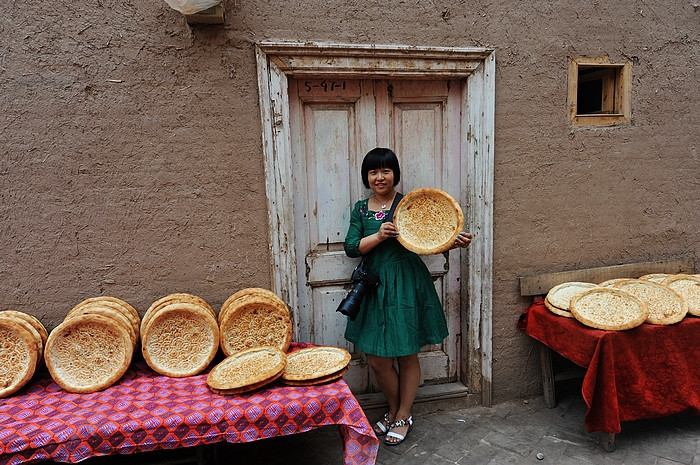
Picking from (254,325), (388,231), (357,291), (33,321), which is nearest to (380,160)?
(388,231)

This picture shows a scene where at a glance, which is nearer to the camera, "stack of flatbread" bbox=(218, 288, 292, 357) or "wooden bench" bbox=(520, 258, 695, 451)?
"stack of flatbread" bbox=(218, 288, 292, 357)

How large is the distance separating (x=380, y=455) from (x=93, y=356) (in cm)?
180

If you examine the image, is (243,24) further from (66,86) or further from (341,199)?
(341,199)

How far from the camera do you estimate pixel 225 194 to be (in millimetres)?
2820

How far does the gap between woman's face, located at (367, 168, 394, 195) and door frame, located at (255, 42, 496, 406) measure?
0.52 metres

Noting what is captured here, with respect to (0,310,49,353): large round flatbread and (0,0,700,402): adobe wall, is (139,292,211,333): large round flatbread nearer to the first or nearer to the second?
(0,0,700,402): adobe wall

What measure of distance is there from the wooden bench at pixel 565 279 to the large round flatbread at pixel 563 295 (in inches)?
3.1

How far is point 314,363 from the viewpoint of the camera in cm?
256

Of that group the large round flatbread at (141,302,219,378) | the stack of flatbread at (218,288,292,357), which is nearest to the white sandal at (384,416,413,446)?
the stack of flatbread at (218,288,292,357)

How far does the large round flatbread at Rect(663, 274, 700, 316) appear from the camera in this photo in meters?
3.05

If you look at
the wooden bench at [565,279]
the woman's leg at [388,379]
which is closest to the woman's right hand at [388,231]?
the woman's leg at [388,379]

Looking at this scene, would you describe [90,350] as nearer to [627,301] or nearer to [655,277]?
[627,301]

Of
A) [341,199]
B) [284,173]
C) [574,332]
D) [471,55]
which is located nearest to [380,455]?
Answer: [574,332]

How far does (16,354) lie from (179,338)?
0.79 metres
